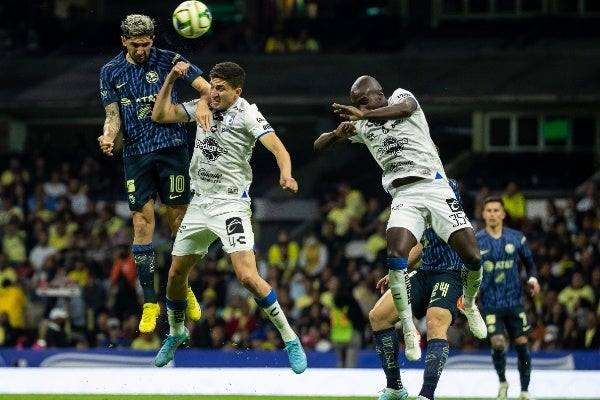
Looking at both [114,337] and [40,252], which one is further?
[40,252]

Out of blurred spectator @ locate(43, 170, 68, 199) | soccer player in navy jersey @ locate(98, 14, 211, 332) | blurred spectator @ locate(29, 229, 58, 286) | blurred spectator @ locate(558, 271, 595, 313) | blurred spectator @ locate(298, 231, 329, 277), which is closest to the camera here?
soccer player in navy jersey @ locate(98, 14, 211, 332)

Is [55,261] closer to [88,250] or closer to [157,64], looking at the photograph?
[88,250]

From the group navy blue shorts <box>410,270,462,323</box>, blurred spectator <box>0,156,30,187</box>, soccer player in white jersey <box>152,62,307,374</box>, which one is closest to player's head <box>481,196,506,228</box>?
navy blue shorts <box>410,270,462,323</box>

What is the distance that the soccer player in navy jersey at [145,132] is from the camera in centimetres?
1145

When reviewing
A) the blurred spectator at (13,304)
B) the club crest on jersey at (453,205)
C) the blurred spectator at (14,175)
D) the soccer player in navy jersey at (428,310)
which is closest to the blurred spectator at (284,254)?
the blurred spectator at (13,304)

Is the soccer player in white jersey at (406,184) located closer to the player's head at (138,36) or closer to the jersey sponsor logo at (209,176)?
the jersey sponsor logo at (209,176)

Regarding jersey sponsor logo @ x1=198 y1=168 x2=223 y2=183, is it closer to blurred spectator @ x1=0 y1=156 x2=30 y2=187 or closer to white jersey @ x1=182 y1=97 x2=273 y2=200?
white jersey @ x1=182 y1=97 x2=273 y2=200

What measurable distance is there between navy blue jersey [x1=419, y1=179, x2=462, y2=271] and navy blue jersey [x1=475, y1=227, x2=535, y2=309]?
289cm

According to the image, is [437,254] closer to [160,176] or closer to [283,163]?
[283,163]

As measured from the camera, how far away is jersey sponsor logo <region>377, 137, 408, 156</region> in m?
11.1

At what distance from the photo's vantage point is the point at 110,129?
11.2 m

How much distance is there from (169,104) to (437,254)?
2788 millimetres

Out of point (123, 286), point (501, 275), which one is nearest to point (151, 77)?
point (501, 275)

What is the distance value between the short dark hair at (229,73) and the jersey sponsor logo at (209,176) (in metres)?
0.78
